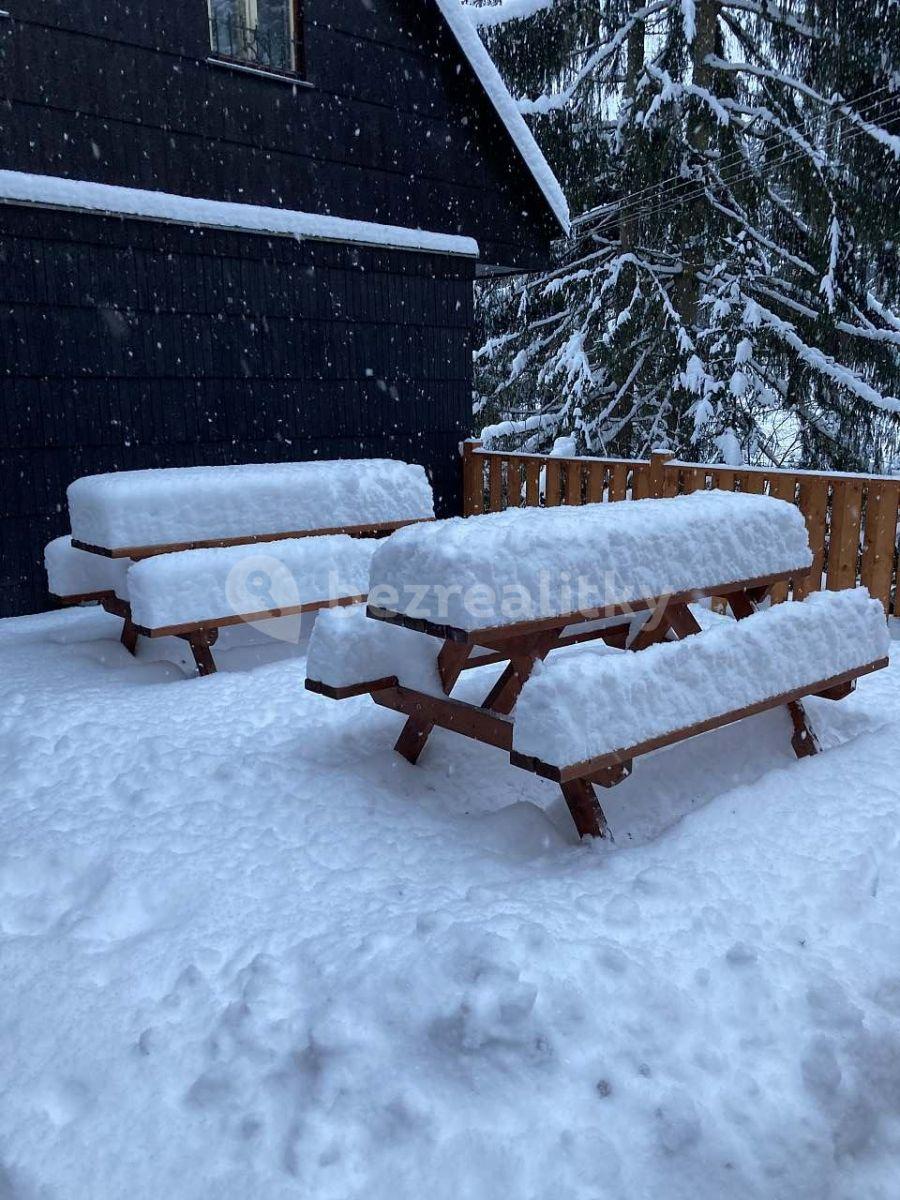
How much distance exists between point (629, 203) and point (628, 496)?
663 centimetres

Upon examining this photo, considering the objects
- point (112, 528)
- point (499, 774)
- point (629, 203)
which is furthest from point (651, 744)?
point (629, 203)

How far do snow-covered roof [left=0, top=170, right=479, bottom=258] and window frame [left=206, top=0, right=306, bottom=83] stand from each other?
1.01 metres

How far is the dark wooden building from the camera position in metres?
6.34

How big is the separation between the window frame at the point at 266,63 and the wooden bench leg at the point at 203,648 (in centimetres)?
467

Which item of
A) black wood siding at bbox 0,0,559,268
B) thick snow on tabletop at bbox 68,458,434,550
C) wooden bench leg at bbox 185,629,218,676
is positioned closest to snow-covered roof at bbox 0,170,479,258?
black wood siding at bbox 0,0,559,268

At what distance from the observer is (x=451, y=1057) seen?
221 cm

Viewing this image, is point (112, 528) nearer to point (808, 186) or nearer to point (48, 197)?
point (48, 197)

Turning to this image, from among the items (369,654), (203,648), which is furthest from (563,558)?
(203,648)

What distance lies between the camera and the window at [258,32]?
7096mm

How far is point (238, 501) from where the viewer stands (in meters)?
5.60

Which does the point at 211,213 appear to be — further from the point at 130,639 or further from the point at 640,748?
the point at 640,748

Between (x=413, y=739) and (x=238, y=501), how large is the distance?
241 cm

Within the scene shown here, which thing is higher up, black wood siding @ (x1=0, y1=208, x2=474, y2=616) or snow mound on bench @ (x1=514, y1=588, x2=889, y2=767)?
black wood siding @ (x1=0, y1=208, x2=474, y2=616)

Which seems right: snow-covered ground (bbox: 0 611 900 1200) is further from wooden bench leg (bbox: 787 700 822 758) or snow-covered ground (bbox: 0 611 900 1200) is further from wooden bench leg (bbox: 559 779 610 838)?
wooden bench leg (bbox: 787 700 822 758)
